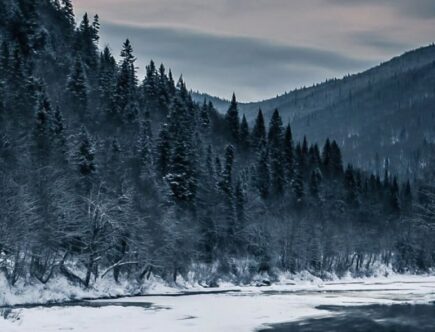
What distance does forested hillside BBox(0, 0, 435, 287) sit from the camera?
193 feet

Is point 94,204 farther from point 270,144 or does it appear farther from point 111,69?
point 270,144

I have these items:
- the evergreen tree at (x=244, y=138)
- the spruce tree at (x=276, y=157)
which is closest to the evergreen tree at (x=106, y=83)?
the evergreen tree at (x=244, y=138)

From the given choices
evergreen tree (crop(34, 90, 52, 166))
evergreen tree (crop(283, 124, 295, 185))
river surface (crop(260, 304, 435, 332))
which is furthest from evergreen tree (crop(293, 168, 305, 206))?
river surface (crop(260, 304, 435, 332))

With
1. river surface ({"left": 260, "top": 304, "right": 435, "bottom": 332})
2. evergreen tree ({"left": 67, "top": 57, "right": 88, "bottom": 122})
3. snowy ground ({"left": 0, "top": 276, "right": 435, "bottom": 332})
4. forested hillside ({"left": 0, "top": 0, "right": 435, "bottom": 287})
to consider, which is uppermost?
evergreen tree ({"left": 67, "top": 57, "right": 88, "bottom": 122})

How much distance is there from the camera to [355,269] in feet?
378

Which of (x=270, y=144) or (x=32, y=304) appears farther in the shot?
(x=270, y=144)

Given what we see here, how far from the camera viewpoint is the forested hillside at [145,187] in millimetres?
58906

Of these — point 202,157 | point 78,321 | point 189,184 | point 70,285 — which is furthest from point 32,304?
point 202,157

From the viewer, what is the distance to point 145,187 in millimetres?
76500

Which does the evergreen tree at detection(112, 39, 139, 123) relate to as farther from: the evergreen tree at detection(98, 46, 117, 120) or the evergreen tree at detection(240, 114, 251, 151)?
the evergreen tree at detection(240, 114, 251, 151)

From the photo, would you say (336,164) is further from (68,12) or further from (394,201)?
(68,12)

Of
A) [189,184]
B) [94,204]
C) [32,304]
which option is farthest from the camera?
Result: [189,184]

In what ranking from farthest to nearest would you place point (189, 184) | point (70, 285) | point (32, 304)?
point (189, 184) < point (70, 285) < point (32, 304)

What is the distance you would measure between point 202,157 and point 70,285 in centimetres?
5670
